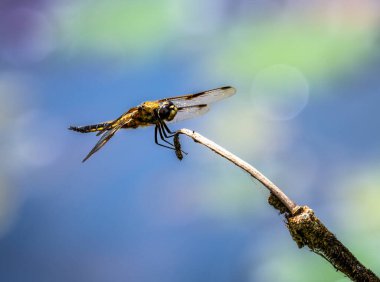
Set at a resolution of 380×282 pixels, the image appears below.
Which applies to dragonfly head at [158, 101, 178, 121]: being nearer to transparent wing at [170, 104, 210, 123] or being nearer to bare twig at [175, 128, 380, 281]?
transparent wing at [170, 104, 210, 123]

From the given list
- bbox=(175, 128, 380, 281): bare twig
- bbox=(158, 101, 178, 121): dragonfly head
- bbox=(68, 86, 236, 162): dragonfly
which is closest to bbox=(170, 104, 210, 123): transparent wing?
bbox=(68, 86, 236, 162): dragonfly

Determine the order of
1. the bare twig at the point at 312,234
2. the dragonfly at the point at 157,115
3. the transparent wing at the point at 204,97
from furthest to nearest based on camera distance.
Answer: the transparent wing at the point at 204,97 → the dragonfly at the point at 157,115 → the bare twig at the point at 312,234

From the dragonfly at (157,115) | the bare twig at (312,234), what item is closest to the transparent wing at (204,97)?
the dragonfly at (157,115)

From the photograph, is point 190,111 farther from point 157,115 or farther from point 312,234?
point 312,234

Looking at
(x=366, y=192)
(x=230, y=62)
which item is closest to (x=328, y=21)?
(x=230, y=62)

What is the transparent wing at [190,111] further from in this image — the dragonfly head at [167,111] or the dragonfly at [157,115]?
the dragonfly head at [167,111]

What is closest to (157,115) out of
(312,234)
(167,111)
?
(167,111)
